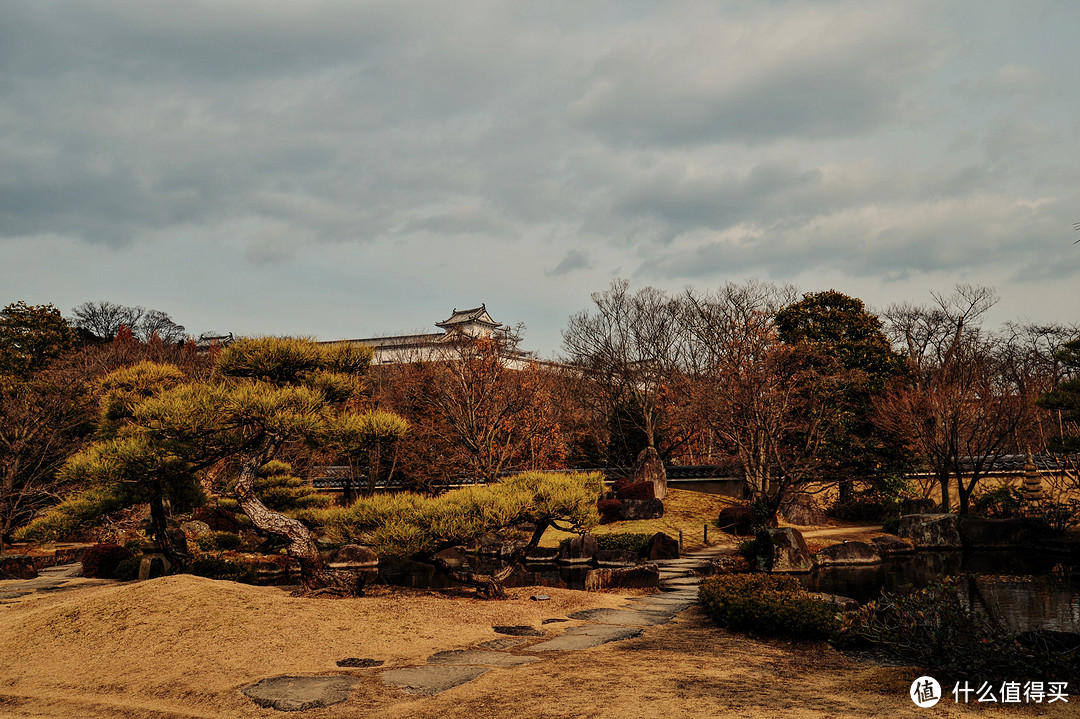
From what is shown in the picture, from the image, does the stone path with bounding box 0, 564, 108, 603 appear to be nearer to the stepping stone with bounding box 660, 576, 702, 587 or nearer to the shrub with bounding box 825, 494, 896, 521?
the stepping stone with bounding box 660, 576, 702, 587

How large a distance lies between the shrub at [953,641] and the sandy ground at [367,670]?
42 cm

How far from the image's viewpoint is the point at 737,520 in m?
26.0

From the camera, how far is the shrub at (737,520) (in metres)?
25.8

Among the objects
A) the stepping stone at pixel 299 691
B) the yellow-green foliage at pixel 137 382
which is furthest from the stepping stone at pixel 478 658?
the yellow-green foliage at pixel 137 382

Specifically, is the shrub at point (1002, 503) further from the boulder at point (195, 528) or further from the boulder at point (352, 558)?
the boulder at point (195, 528)

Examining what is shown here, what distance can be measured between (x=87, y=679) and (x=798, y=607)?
9.02m

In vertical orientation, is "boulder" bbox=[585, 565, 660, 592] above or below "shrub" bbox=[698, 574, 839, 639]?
below

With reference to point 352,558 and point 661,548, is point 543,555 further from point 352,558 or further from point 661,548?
point 352,558

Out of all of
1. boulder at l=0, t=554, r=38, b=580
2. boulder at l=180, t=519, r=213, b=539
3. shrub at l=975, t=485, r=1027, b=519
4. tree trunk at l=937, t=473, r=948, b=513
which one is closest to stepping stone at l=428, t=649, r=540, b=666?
boulder at l=0, t=554, r=38, b=580

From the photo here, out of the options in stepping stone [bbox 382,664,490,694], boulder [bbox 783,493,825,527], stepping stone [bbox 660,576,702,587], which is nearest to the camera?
stepping stone [bbox 382,664,490,694]

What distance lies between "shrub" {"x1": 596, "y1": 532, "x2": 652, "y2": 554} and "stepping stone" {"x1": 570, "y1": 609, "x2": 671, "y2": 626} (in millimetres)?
9104

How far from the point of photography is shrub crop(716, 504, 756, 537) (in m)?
25.8

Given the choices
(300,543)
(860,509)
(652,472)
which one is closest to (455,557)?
(300,543)

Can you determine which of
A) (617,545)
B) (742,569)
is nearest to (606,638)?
(742,569)
